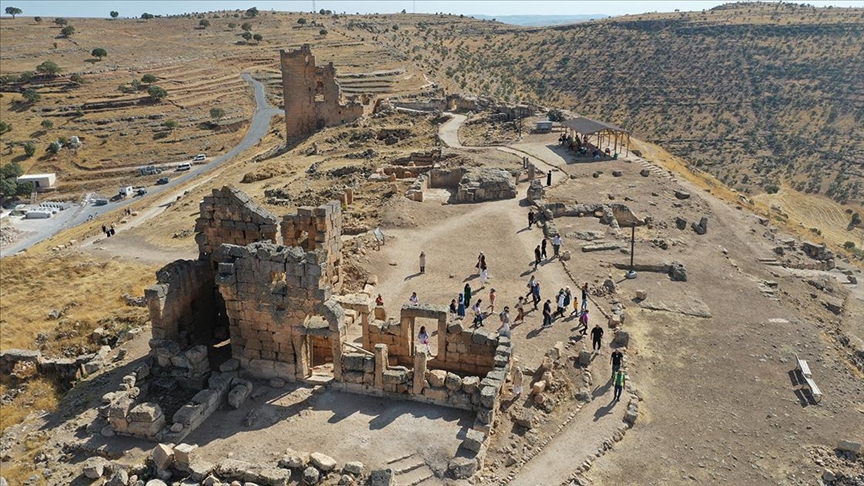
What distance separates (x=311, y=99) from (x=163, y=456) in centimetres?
4561

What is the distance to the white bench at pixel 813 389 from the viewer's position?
59.7ft

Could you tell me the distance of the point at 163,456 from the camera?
13.6m

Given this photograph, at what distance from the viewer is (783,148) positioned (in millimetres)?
64625

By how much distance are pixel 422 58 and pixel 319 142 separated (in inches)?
1967

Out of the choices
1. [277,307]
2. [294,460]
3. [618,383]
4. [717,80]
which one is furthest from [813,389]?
[717,80]

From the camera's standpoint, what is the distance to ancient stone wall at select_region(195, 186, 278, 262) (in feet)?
59.3

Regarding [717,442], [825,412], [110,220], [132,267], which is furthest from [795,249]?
[110,220]

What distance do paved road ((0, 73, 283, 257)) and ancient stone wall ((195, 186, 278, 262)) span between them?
40387mm

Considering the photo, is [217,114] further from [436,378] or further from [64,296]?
[436,378]

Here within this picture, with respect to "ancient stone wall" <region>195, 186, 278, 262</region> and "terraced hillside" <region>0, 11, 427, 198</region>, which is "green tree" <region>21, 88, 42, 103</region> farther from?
"ancient stone wall" <region>195, 186, 278, 262</region>

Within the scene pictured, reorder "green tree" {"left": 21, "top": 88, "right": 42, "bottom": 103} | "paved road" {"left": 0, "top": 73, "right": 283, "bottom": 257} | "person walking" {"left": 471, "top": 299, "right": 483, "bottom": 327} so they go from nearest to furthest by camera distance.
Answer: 1. "person walking" {"left": 471, "top": 299, "right": 483, "bottom": 327}
2. "paved road" {"left": 0, "top": 73, "right": 283, "bottom": 257}
3. "green tree" {"left": 21, "top": 88, "right": 42, "bottom": 103}

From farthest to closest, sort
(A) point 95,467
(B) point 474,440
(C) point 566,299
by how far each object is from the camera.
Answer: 1. (C) point 566,299
2. (B) point 474,440
3. (A) point 95,467

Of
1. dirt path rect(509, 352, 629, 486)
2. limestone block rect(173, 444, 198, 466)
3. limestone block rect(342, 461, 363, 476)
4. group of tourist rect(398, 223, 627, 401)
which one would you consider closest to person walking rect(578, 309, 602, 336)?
group of tourist rect(398, 223, 627, 401)

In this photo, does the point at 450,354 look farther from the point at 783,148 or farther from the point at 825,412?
the point at 783,148
